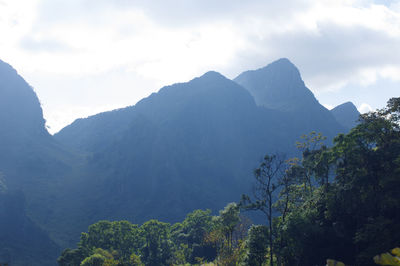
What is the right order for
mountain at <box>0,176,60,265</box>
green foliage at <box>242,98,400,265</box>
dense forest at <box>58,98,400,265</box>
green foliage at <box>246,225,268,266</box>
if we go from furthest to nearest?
1. mountain at <box>0,176,60,265</box>
2. green foliage at <box>246,225,268,266</box>
3. green foliage at <box>242,98,400,265</box>
4. dense forest at <box>58,98,400,265</box>

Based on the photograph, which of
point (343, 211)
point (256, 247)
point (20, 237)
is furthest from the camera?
point (20, 237)

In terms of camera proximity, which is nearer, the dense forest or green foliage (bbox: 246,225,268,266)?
the dense forest

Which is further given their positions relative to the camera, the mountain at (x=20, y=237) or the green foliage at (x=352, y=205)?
the mountain at (x=20, y=237)

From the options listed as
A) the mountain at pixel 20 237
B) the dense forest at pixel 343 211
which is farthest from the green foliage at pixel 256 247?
the mountain at pixel 20 237

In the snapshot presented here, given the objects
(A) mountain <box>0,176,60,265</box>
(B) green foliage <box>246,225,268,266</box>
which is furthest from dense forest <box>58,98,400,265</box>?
(A) mountain <box>0,176,60,265</box>

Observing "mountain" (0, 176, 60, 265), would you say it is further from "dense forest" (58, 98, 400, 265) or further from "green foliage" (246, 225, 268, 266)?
"green foliage" (246, 225, 268, 266)

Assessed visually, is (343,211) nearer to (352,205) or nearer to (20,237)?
(352,205)

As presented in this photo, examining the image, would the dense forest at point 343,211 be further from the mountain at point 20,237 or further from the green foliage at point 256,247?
the mountain at point 20,237

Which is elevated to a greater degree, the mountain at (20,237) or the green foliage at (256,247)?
the mountain at (20,237)

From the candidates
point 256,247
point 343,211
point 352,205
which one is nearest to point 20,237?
point 256,247

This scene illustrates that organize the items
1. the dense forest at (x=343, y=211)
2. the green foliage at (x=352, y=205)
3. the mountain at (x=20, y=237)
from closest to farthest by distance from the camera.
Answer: the dense forest at (x=343, y=211) → the green foliage at (x=352, y=205) → the mountain at (x=20, y=237)

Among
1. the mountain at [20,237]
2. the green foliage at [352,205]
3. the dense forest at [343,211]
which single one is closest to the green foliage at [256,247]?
the dense forest at [343,211]

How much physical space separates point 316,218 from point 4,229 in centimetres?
18183

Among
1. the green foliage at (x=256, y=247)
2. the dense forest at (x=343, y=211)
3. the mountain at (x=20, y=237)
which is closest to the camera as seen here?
the dense forest at (x=343, y=211)
